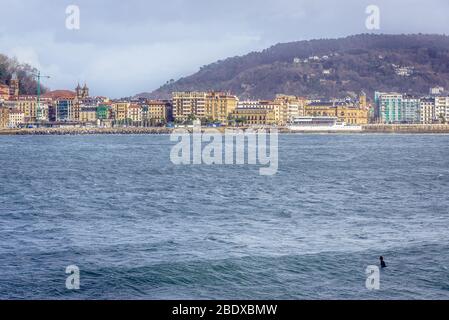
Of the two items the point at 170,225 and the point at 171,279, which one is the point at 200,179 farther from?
the point at 171,279

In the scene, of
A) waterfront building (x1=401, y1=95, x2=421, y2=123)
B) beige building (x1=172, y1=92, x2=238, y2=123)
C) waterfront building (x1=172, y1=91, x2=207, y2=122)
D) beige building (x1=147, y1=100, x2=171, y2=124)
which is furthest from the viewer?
waterfront building (x1=401, y1=95, x2=421, y2=123)

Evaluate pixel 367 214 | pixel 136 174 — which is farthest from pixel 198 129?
pixel 367 214

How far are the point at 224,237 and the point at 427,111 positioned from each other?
9300 cm

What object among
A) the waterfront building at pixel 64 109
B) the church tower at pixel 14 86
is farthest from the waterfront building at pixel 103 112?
the church tower at pixel 14 86

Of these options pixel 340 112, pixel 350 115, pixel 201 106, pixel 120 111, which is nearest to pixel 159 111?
pixel 120 111

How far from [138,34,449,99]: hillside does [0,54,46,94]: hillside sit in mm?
48090

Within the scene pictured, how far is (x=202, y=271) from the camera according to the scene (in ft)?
37.8

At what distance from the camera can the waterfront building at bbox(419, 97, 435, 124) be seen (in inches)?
4050

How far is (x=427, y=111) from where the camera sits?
340 feet

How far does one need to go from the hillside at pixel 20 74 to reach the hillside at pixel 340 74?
4809 cm

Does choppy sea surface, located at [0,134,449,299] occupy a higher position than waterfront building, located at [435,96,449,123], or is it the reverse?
waterfront building, located at [435,96,449,123]

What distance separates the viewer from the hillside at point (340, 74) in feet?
516

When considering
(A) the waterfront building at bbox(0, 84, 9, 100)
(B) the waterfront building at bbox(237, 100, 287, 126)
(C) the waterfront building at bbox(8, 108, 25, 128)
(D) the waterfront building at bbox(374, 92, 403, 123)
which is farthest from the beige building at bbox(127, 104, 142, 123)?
(D) the waterfront building at bbox(374, 92, 403, 123)

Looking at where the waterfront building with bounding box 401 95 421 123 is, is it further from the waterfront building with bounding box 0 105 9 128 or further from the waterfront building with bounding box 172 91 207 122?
the waterfront building with bounding box 0 105 9 128
